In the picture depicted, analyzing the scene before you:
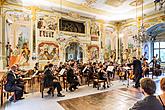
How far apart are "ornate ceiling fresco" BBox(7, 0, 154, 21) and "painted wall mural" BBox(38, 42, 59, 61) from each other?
269 cm

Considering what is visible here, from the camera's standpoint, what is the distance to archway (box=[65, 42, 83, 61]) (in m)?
12.5

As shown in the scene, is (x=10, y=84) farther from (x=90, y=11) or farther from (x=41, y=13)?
(x=90, y=11)

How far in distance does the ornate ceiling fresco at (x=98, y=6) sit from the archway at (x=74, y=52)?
106 inches

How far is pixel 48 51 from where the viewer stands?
37.4ft

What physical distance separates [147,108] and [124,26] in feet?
46.2

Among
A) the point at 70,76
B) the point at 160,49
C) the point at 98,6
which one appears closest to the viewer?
the point at 70,76

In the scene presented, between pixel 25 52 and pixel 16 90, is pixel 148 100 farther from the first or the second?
pixel 25 52

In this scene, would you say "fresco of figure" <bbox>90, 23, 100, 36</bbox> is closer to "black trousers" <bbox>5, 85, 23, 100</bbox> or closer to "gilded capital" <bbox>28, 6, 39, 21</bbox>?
"gilded capital" <bbox>28, 6, 39, 21</bbox>

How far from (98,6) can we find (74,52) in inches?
163

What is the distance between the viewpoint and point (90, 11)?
12297 millimetres

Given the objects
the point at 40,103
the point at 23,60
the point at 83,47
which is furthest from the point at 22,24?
the point at 40,103

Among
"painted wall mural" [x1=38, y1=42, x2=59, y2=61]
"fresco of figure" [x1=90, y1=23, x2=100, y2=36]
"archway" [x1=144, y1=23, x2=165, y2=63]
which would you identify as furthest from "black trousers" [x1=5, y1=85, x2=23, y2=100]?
"archway" [x1=144, y1=23, x2=165, y2=63]

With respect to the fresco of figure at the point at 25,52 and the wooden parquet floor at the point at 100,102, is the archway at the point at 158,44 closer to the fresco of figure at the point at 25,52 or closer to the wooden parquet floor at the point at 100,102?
the wooden parquet floor at the point at 100,102

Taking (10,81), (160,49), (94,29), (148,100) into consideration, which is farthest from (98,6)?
(148,100)
